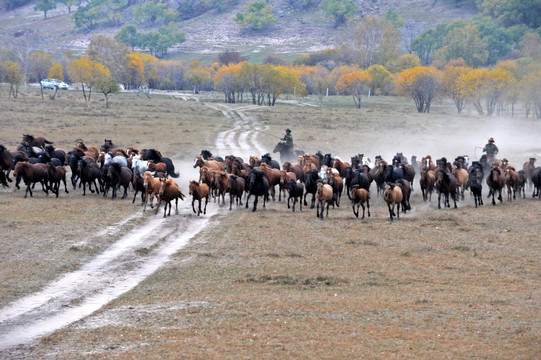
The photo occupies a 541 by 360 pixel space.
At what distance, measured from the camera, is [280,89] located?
97938 mm

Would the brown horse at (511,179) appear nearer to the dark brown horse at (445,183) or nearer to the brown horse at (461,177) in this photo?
the brown horse at (461,177)

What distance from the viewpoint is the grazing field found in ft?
39.7

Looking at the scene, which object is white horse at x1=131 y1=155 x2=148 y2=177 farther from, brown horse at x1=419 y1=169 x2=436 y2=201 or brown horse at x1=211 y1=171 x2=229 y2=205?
brown horse at x1=419 y1=169 x2=436 y2=201

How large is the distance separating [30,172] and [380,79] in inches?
3658

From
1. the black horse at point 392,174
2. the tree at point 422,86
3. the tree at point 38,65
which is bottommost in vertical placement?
the black horse at point 392,174

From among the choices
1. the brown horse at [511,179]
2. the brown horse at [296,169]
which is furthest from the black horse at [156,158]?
the brown horse at [511,179]

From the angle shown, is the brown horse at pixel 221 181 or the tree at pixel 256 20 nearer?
the brown horse at pixel 221 181

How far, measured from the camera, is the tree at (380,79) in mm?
113312

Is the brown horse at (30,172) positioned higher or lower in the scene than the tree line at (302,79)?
lower

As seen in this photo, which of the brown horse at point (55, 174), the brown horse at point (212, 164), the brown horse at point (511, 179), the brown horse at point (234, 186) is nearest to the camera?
the brown horse at point (234, 186)

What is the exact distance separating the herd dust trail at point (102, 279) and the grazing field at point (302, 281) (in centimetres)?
30

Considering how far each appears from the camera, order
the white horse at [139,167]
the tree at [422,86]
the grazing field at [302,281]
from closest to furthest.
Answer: the grazing field at [302,281]
the white horse at [139,167]
the tree at [422,86]

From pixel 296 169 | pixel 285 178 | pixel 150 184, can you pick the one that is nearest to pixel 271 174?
pixel 285 178

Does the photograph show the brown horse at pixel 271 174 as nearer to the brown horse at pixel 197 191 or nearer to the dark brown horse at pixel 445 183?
the brown horse at pixel 197 191
